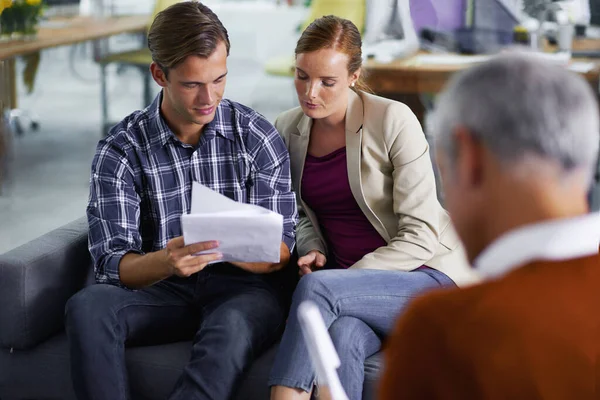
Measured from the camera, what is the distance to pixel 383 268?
2051mm

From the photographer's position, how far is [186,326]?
208cm

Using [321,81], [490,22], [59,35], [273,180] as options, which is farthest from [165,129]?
[59,35]

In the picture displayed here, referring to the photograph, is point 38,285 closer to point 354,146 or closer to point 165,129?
point 165,129

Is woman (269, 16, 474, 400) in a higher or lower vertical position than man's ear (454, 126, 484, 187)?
lower

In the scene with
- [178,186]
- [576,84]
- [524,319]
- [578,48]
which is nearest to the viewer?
[524,319]

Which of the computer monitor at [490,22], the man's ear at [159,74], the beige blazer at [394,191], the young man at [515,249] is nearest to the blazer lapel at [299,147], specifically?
the beige blazer at [394,191]

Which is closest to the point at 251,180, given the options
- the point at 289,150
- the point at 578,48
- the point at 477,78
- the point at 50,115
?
the point at 289,150

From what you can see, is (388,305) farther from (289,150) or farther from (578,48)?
(578,48)

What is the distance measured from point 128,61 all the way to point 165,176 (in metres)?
3.32

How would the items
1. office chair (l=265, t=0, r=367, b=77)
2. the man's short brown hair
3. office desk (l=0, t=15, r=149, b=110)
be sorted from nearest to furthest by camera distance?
the man's short brown hair
office desk (l=0, t=15, r=149, b=110)
office chair (l=265, t=0, r=367, b=77)

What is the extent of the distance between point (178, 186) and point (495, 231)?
4.31 feet

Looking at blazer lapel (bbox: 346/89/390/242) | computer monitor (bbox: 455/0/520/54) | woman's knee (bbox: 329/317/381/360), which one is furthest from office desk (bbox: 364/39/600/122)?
woman's knee (bbox: 329/317/381/360)

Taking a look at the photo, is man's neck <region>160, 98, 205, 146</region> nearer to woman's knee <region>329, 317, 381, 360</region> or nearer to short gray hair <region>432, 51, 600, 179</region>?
woman's knee <region>329, 317, 381, 360</region>

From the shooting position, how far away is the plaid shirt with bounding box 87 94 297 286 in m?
2.06
